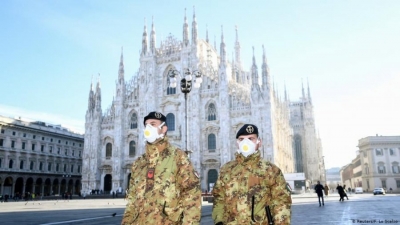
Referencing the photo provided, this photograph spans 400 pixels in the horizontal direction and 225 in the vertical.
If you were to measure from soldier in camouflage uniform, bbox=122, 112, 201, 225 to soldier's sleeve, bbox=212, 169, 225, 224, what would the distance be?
509 millimetres

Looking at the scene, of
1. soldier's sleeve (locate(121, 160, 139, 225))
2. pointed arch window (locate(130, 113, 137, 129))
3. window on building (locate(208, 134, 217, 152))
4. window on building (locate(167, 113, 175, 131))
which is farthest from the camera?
pointed arch window (locate(130, 113, 137, 129))

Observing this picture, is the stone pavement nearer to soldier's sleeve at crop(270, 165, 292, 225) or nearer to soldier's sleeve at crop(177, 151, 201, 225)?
soldier's sleeve at crop(270, 165, 292, 225)

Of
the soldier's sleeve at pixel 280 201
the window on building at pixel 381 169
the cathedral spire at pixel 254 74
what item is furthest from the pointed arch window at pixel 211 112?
the soldier's sleeve at pixel 280 201

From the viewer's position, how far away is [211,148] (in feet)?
131

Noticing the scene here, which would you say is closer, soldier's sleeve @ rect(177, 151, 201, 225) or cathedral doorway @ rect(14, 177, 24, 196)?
soldier's sleeve @ rect(177, 151, 201, 225)

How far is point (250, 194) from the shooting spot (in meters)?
3.91

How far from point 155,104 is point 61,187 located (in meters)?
24.2

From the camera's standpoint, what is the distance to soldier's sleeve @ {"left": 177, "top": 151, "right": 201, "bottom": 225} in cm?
342

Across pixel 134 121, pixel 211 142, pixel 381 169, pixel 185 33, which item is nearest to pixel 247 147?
pixel 211 142

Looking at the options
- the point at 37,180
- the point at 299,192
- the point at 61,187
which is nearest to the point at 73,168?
the point at 61,187

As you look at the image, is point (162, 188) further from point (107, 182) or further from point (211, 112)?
point (107, 182)

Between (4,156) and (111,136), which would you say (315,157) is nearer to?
(111,136)

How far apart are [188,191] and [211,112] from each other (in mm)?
37211

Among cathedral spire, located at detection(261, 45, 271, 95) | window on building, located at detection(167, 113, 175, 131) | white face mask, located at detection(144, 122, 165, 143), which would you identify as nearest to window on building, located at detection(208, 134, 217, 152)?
window on building, located at detection(167, 113, 175, 131)
